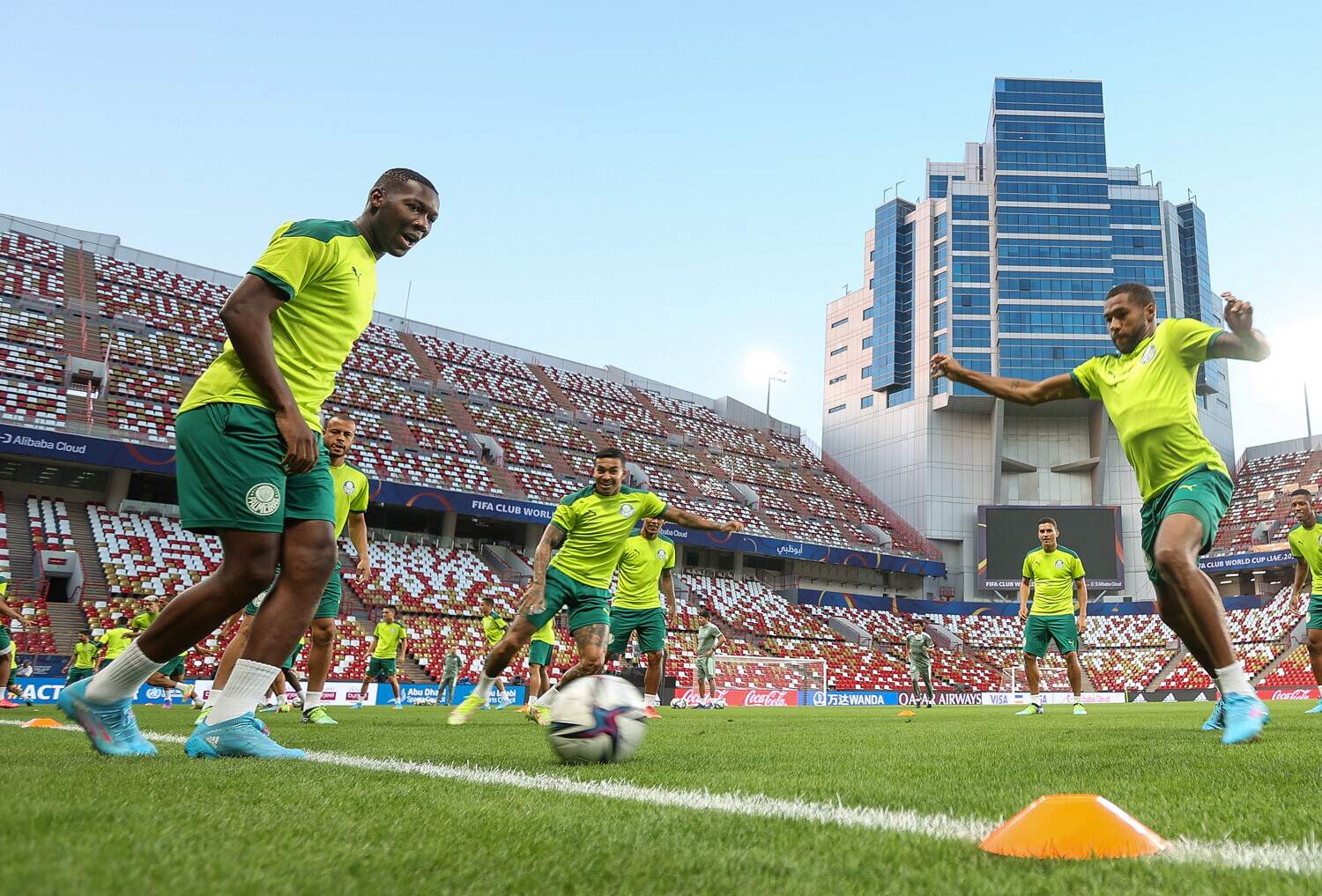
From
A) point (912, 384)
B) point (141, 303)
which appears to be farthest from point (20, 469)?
point (912, 384)

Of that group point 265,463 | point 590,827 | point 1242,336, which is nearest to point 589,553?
point 265,463

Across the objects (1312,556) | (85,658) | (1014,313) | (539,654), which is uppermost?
(1014,313)

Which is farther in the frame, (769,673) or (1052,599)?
(769,673)

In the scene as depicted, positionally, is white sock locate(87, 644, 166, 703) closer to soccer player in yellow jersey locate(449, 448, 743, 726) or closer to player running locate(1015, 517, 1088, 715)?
soccer player in yellow jersey locate(449, 448, 743, 726)

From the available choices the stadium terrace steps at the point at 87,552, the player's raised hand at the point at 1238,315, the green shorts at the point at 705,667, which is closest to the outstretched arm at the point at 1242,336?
the player's raised hand at the point at 1238,315

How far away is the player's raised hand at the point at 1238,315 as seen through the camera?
4.66m

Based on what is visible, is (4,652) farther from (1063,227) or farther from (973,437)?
(1063,227)

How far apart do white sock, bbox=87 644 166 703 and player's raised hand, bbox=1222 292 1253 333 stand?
5267 millimetres

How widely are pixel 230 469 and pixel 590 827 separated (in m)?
2.21

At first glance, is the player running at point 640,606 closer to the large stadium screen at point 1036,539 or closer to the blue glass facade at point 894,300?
the large stadium screen at point 1036,539

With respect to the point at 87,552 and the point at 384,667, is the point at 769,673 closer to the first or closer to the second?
the point at 384,667

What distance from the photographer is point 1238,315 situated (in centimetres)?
472

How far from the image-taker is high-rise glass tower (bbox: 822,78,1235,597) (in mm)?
52281

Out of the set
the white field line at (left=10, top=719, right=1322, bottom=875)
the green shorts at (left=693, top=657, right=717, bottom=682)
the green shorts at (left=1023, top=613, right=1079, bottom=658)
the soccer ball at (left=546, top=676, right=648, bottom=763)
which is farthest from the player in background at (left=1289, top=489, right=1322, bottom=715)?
→ the green shorts at (left=693, top=657, right=717, bottom=682)
